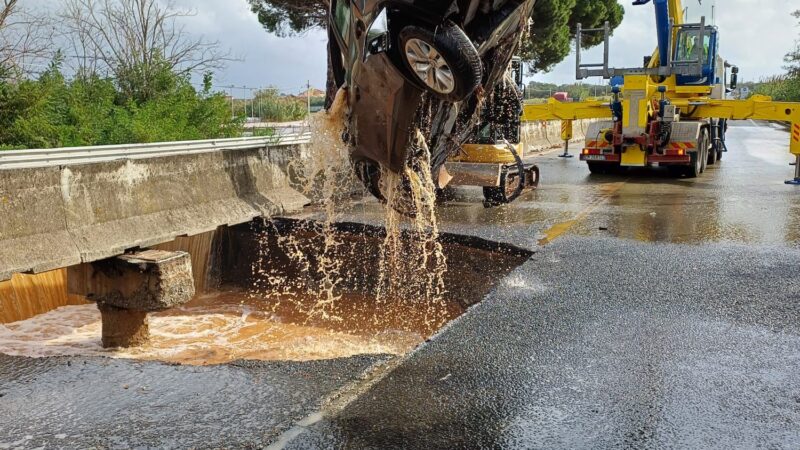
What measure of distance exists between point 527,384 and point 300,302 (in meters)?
4.89

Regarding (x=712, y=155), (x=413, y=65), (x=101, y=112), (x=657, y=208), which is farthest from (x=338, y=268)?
(x=712, y=155)

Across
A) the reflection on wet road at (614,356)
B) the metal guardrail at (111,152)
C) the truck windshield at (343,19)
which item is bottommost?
the reflection on wet road at (614,356)

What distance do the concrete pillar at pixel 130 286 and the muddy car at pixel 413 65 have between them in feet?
6.38

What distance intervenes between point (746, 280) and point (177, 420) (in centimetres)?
532

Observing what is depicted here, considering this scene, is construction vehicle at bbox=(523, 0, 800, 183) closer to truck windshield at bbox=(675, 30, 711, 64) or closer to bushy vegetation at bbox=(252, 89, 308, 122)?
truck windshield at bbox=(675, 30, 711, 64)

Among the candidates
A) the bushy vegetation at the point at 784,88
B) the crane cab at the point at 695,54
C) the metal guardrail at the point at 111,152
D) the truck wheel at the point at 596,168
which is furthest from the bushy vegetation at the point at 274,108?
the bushy vegetation at the point at 784,88

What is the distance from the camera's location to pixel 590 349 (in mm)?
4867

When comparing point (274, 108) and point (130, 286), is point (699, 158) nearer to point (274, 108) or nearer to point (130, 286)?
point (130, 286)

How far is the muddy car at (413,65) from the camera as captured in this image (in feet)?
13.0

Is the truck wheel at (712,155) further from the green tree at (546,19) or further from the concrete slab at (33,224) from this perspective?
the concrete slab at (33,224)

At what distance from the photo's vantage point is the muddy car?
3.96 meters

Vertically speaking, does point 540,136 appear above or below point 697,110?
below

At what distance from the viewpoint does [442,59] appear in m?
3.92

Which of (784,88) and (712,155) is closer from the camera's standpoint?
(712,155)
